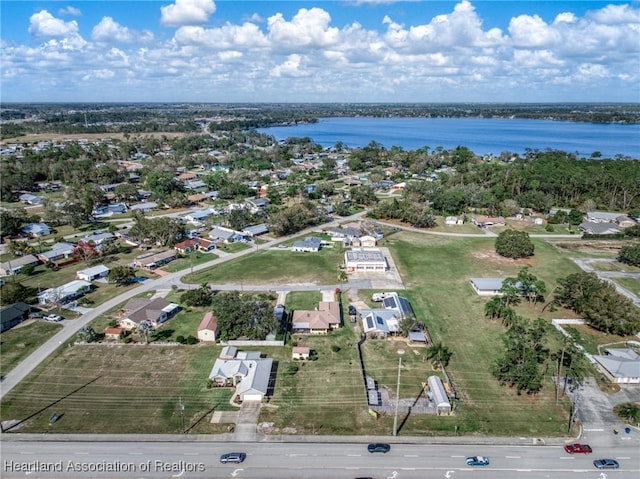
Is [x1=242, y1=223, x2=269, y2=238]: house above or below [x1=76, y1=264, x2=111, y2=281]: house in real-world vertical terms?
above

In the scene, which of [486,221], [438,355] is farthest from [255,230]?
[486,221]

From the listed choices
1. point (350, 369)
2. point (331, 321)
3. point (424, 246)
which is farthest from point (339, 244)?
point (350, 369)

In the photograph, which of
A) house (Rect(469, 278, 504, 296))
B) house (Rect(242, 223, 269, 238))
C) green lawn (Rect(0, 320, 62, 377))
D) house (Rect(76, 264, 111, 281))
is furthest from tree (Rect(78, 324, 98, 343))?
house (Rect(469, 278, 504, 296))

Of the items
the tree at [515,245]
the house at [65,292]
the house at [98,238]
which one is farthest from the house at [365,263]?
the house at [98,238]

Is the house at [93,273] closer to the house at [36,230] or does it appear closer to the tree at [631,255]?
the house at [36,230]

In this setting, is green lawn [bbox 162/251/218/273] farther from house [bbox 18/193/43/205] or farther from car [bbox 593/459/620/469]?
house [bbox 18/193/43/205]

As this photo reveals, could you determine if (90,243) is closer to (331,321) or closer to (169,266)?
(169,266)

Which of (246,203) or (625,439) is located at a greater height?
(246,203)

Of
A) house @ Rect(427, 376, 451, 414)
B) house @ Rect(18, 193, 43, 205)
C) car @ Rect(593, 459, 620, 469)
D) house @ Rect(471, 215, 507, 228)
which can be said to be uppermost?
house @ Rect(18, 193, 43, 205)
